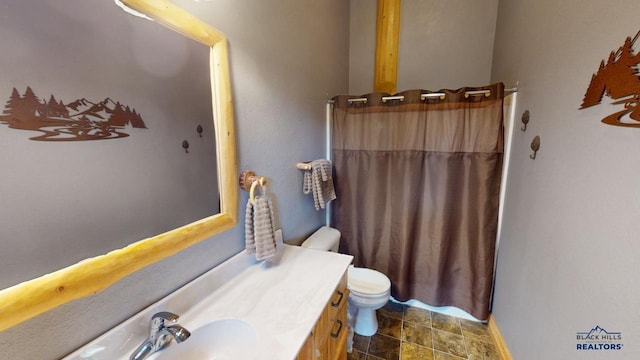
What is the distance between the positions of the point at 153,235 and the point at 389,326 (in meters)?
1.82

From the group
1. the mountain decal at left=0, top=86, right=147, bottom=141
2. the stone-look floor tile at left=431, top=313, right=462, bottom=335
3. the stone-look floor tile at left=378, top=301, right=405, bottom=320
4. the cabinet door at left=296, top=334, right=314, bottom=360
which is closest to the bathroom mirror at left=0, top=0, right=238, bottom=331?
the mountain decal at left=0, top=86, right=147, bottom=141

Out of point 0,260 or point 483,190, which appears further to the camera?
point 483,190

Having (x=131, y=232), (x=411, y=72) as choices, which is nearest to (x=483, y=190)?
(x=411, y=72)

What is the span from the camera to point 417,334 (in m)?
1.77

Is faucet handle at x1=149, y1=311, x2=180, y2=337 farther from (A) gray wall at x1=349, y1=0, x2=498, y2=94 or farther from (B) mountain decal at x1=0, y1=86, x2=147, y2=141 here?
(A) gray wall at x1=349, y1=0, x2=498, y2=94

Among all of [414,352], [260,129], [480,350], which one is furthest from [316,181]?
[480,350]

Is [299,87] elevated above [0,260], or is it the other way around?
[299,87]

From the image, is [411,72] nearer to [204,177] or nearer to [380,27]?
[380,27]

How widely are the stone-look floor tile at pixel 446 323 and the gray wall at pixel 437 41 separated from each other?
2.06 meters

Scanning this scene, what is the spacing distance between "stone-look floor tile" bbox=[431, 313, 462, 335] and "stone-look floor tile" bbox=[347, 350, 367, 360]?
2.09ft

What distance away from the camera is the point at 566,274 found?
1.00m

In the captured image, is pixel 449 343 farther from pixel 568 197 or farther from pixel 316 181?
pixel 316 181

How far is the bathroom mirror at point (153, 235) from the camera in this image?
1.75ft

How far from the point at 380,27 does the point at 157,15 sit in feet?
7.25
